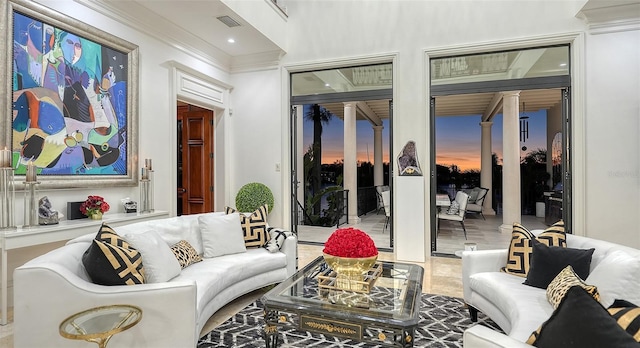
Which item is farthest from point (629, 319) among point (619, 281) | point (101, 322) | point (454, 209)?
point (454, 209)

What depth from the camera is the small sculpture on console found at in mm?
3057

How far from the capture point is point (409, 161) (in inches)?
194

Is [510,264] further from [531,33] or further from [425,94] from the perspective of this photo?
[531,33]

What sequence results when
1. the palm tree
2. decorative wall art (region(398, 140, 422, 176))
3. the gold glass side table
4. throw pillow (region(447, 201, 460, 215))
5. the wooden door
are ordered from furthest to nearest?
the palm tree < throw pillow (region(447, 201, 460, 215)) < the wooden door < decorative wall art (region(398, 140, 422, 176)) < the gold glass side table

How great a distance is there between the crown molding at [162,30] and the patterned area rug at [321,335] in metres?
3.60

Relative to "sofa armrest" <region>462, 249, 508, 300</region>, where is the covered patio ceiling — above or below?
above

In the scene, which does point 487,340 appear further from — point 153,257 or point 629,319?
point 153,257

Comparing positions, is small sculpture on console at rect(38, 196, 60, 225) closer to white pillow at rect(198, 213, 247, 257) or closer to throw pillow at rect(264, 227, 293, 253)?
white pillow at rect(198, 213, 247, 257)

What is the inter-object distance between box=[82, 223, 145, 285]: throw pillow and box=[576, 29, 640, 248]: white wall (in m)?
5.10

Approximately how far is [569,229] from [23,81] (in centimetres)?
637

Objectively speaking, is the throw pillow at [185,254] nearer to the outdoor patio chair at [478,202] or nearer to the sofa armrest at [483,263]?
the sofa armrest at [483,263]

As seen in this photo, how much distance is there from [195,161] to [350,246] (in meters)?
4.52

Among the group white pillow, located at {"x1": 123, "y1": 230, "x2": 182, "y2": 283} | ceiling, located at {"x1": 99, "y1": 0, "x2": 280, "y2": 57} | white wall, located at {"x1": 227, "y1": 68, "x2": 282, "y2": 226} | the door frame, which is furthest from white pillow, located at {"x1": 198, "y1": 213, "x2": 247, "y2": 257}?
the door frame

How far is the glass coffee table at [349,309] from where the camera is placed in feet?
6.07
